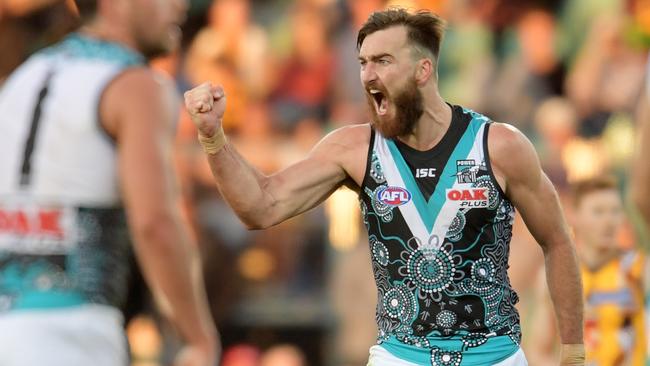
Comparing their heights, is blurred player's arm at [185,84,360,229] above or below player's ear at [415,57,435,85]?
below

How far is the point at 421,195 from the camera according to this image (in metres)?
4.87

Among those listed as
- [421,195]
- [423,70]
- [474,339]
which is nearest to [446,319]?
[474,339]

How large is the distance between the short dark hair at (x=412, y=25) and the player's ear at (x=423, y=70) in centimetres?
6

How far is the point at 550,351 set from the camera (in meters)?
7.70

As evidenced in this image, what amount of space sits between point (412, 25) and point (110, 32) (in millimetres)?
1121

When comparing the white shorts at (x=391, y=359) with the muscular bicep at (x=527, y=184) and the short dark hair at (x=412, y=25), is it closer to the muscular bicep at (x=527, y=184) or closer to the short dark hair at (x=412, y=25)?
the muscular bicep at (x=527, y=184)

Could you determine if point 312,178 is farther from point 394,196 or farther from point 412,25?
point 412,25

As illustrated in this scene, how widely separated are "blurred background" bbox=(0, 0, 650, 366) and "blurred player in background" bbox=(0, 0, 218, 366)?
643cm

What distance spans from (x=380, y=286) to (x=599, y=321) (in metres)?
2.86

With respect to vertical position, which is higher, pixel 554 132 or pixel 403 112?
pixel 403 112

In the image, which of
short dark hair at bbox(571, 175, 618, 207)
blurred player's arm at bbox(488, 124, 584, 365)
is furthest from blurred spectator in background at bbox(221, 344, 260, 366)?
blurred player's arm at bbox(488, 124, 584, 365)

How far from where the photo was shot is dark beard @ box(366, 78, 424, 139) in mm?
4934

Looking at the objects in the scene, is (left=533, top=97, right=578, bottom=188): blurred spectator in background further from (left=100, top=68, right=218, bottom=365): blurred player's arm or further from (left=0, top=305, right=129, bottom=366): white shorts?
(left=0, top=305, right=129, bottom=366): white shorts

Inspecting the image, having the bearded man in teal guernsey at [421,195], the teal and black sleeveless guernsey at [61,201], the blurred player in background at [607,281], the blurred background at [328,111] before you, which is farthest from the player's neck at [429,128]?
the blurred background at [328,111]
